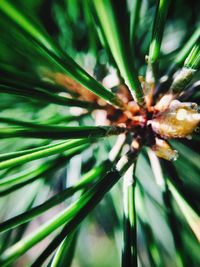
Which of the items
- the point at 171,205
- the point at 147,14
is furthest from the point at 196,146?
the point at 147,14

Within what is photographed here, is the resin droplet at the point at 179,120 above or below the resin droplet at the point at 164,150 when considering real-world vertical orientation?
above

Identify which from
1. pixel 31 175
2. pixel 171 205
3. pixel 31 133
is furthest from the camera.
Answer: pixel 171 205

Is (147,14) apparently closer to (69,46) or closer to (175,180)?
(69,46)

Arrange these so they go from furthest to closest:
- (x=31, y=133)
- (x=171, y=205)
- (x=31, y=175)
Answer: (x=171, y=205) < (x=31, y=175) < (x=31, y=133)

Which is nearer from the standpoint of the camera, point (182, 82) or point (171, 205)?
point (182, 82)

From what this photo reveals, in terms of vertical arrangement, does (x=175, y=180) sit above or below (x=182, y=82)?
below

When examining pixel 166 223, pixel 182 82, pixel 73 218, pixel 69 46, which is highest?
pixel 69 46

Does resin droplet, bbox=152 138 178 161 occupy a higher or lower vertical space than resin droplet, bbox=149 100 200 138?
lower
